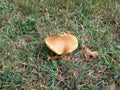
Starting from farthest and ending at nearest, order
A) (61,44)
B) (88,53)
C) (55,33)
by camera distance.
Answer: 1. (55,33)
2. (88,53)
3. (61,44)

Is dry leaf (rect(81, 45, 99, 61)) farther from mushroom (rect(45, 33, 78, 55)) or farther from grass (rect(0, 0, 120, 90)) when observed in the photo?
mushroom (rect(45, 33, 78, 55))

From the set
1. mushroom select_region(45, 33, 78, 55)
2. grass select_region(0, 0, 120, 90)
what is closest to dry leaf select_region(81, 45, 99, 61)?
grass select_region(0, 0, 120, 90)

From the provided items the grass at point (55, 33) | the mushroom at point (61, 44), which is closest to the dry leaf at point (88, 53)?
the grass at point (55, 33)

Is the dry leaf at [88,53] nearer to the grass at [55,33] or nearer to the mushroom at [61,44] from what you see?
the grass at [55,33]

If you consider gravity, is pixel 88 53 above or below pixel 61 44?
below

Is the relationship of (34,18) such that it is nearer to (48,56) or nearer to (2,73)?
(48,56)
